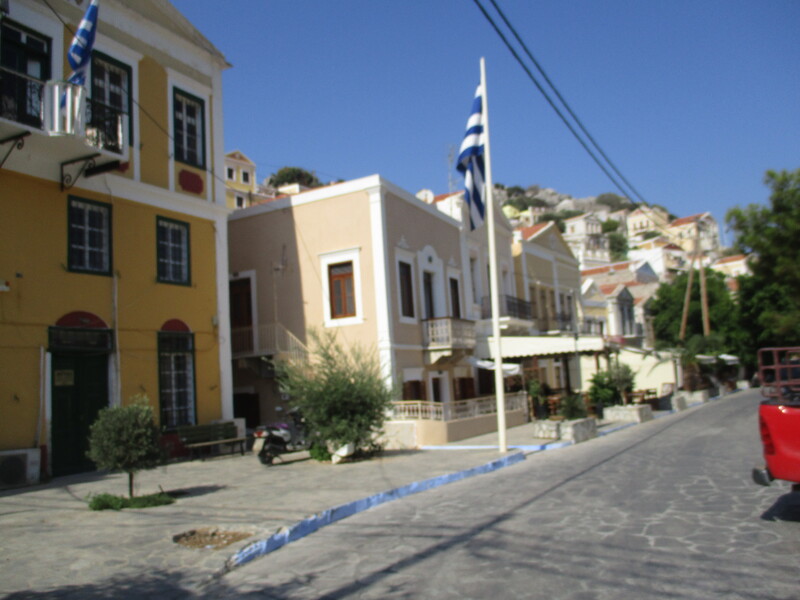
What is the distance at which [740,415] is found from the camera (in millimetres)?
22375

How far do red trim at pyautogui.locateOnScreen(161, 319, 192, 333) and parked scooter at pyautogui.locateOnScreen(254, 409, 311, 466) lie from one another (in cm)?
309

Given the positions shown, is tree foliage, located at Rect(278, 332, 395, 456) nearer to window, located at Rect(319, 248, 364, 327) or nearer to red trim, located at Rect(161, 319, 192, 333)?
red trim, located at Rect(161, 319, 192, 333)

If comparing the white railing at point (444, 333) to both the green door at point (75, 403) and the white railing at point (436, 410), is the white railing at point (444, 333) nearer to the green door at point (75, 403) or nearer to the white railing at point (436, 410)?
the white railing at point (436, 410)

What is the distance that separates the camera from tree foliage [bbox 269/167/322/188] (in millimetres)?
93625

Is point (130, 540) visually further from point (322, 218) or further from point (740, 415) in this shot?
point (740, 415)

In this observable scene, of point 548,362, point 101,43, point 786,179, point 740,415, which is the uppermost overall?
point 101,43

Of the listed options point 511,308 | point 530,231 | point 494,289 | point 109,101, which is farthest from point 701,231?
point 109,101

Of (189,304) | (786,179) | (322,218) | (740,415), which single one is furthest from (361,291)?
(740,415)

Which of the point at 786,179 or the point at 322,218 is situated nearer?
the point at 786,179

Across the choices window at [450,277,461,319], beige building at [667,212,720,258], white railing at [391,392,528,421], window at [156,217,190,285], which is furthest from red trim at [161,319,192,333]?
beige building at [667,212,720,258]

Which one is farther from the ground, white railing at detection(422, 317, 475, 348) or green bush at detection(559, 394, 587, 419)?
white railing at detection(422, 317, 475, 348)

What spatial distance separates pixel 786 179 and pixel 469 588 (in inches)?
608

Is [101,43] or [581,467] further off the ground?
[101,43]

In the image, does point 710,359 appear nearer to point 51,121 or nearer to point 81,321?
point 81,321
